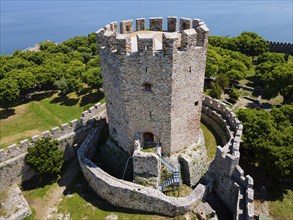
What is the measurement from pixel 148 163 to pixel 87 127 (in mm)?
9730

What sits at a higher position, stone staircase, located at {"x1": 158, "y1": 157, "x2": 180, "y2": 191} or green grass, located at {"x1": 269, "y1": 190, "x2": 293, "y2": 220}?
stone staircase, located at {"x1": 158, "y1": 157, "x2": 180, "y2": 191}

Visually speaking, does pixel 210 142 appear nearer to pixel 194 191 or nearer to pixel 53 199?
pixel 194 191

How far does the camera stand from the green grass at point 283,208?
61.4 feet

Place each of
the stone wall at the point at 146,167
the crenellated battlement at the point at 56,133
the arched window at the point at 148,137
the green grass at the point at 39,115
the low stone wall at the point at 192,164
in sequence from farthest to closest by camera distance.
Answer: the green grass at the point at 39,115, the crenellated battlement at the point at 56,133, the arched window at the point at 148,137, the low stone wall at the point at 192,164, the stone wall at the point at 146,167

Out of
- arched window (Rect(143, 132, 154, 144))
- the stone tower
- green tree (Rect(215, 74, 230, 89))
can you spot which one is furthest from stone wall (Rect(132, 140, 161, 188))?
green tree (Rect(215, 74, 230, 89))

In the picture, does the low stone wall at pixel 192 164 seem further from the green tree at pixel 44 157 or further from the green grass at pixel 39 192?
the green grass at pixel 39 192

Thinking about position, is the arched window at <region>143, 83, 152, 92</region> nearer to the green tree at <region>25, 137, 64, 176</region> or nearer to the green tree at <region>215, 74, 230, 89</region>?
the green tree at <region>25, 137, 64, 176</region>

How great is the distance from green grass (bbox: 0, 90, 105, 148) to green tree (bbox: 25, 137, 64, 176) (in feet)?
30.1

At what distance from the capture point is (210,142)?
961 inches

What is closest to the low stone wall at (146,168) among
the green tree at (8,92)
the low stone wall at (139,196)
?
the low stone wall at (139,196)

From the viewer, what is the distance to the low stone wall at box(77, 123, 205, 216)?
57.2ft

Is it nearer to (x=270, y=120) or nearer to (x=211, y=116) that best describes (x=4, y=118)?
(x=211, y=116)

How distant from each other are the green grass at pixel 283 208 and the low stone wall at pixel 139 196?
5474 millimetres

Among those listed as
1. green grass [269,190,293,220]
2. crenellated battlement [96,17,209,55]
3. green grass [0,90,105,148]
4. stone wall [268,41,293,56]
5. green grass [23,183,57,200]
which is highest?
crenellated battlement [96,17,209,55]
